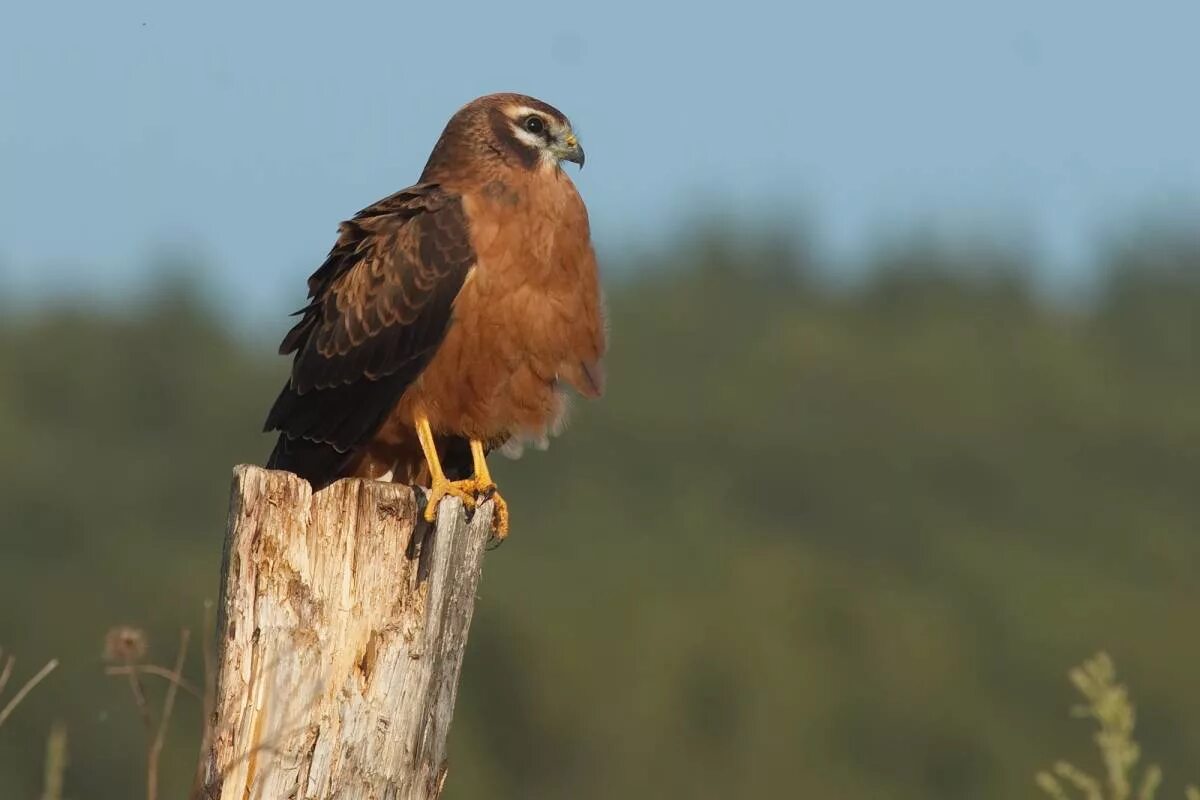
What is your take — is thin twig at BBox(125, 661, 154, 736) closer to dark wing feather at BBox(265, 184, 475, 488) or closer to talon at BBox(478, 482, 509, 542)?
talon at BBox(478, 482, 509, 542)

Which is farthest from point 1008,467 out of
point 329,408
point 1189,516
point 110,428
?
point 329,408

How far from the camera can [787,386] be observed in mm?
83812

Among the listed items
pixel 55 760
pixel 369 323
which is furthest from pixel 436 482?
pixel 55 760

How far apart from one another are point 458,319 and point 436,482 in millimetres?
688

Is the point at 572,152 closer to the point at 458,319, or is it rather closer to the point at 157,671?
the point at 458,319

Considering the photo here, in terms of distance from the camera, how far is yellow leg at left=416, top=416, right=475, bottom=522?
636 centimetres

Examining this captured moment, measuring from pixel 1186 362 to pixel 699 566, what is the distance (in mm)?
39879

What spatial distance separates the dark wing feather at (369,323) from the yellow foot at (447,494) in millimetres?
588

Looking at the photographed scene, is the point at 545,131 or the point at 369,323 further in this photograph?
the point at 545,131

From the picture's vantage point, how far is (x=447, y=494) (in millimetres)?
6461

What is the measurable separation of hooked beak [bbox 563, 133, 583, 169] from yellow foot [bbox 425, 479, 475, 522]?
1.41m

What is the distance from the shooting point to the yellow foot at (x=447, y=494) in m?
5.78

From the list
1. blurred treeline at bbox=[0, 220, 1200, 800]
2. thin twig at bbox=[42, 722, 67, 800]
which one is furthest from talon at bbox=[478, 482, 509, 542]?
blurred treeline at bbox=[0, 220, 1200, 800]

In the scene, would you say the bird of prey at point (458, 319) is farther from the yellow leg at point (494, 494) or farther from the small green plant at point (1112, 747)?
the small green plant at point (1112, 747)
